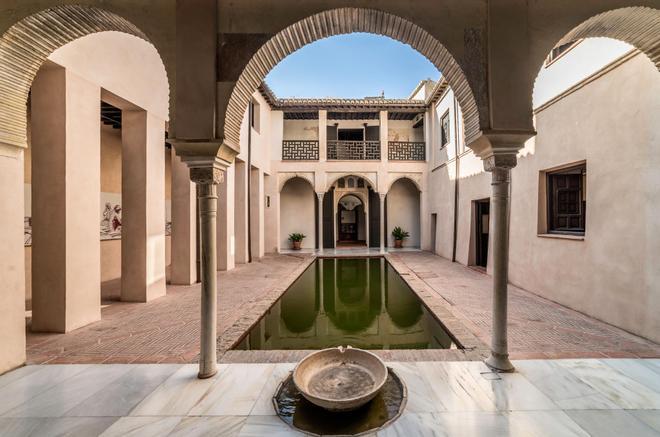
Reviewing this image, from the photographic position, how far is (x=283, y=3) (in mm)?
3170

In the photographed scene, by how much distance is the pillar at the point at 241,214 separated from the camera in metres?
11.3

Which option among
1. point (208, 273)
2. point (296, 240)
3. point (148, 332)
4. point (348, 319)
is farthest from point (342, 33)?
point (296, 240)

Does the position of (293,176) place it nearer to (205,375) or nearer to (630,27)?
(205,375)

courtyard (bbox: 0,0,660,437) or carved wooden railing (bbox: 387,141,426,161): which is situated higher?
carved wooden railing (bbox: 387,141,426,161)

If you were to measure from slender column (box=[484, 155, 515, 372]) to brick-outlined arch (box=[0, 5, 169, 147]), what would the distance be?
4111mm

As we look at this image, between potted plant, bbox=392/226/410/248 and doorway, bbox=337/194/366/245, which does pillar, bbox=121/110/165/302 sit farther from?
doorway, bbox=337/194/366/245

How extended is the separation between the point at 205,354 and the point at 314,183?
11874 mm

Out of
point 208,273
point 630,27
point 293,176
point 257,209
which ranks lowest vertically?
point 208,273

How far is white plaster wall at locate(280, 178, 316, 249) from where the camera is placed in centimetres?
1609

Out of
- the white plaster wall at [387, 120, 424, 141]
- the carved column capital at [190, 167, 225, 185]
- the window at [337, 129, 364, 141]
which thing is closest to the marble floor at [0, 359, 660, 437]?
the carved column capital at [190, 167, 225, 185]

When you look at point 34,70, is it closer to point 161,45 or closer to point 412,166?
point 161,45

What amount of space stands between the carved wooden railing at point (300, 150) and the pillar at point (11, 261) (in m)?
11.6

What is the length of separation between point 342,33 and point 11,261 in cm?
452

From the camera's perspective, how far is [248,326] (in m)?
4.74
